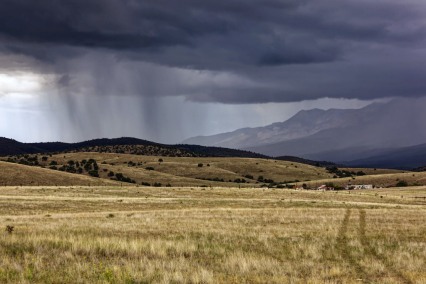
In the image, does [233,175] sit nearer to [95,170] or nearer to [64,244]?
[95,170]

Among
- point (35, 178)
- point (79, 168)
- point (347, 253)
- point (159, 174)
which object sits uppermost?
point (79, 168)

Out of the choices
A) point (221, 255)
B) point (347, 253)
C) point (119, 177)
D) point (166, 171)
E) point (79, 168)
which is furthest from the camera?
point (166, 171)

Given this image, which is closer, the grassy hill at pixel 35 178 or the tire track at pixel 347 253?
the tire track at pixel 347 253

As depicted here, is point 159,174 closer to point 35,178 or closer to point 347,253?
point 35,178

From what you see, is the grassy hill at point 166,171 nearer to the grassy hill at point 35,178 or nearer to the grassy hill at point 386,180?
the grassy hill at point 35,178

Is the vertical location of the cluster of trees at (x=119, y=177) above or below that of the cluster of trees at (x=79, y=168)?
below

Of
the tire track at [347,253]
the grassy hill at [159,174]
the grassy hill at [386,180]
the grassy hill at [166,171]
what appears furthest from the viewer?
the grassy hill at [166,171]

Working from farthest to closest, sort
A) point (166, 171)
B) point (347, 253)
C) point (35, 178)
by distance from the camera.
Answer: point (166, 171)
point (35, 178)
point (347, 253)

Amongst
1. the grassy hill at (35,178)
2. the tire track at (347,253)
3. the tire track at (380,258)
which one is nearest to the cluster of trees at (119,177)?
the grassy hill at (35,178)

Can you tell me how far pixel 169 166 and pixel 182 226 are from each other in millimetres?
150772

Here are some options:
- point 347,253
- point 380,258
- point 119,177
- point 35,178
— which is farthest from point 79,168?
point 380,258

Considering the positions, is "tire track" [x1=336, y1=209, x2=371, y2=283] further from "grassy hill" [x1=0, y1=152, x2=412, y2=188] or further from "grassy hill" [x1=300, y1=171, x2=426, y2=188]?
"grassy hill" [x1=300, y1=171, x2=426, y2=188]

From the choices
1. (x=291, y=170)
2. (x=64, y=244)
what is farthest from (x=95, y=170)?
(x=64, y=244)

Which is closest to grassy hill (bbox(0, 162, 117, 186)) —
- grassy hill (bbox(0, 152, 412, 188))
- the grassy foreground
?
grassy hill (bbox(0, 152, 412, 188))
